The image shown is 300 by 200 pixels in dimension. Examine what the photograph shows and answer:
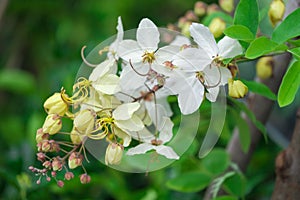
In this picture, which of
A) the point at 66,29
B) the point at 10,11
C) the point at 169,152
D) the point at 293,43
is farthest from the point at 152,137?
the point at 10,11

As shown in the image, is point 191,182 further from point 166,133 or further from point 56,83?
point 56,83

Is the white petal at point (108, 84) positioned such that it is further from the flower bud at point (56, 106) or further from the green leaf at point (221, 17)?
the green leaf at point (221, 17)

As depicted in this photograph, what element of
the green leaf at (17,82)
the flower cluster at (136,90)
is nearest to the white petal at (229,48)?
the flower cluster at (136,90)

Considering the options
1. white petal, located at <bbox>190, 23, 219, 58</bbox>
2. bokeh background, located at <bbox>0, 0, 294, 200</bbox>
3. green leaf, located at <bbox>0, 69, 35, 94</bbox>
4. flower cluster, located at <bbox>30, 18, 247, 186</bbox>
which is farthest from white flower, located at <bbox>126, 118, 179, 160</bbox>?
green leaf, located at <bbox>0, 69, 35, 94</bbox>

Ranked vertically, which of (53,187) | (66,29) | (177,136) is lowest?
(53,187)

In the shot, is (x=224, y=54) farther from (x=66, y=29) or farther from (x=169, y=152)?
(x=66, y=29)

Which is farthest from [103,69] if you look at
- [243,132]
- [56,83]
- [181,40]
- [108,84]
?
[56,83]

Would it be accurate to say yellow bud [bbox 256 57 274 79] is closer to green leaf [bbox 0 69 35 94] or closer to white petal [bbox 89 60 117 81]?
white petal [bbox 89 60 117 81]
